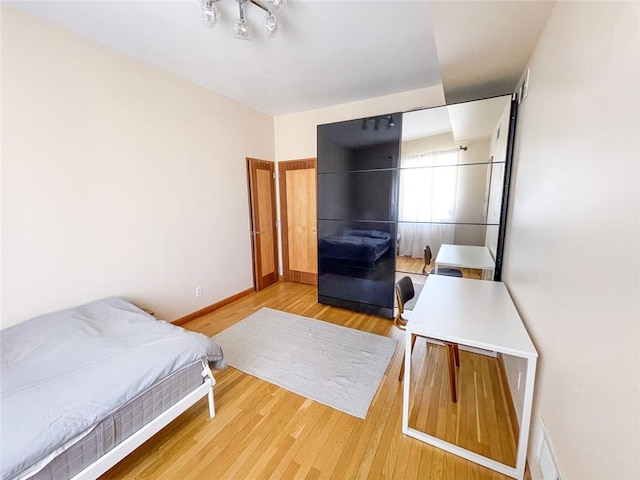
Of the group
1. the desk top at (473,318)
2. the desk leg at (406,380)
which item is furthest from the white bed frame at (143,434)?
the desk top at (473,318)

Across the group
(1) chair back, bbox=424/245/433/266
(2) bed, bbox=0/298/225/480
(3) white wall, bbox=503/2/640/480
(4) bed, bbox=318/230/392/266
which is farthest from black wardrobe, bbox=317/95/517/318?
(2) bed, bbox=0/298/225/480

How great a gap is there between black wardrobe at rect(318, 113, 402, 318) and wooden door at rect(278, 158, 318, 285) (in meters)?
0.79

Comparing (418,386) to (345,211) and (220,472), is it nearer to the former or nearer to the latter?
(220,472)

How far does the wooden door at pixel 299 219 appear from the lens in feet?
13.9

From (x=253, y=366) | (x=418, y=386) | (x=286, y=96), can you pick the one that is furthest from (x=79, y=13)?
(x=418, y=386)

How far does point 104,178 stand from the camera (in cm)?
229

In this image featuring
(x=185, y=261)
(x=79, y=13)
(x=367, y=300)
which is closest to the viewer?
(x=79, y=13)

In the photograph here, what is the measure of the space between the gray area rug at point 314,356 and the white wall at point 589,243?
111cm

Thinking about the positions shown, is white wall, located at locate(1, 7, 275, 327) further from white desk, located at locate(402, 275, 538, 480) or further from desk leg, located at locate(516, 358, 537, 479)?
desk leg, located at locate(516, 358, 537, 479)

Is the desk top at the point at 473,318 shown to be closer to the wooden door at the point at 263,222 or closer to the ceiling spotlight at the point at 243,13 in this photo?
the ceiling spotlight at the point at 243,13

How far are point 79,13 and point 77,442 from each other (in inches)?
106

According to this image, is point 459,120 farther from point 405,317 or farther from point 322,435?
point 322,435

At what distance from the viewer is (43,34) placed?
1887mm

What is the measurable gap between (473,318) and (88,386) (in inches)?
84.9
